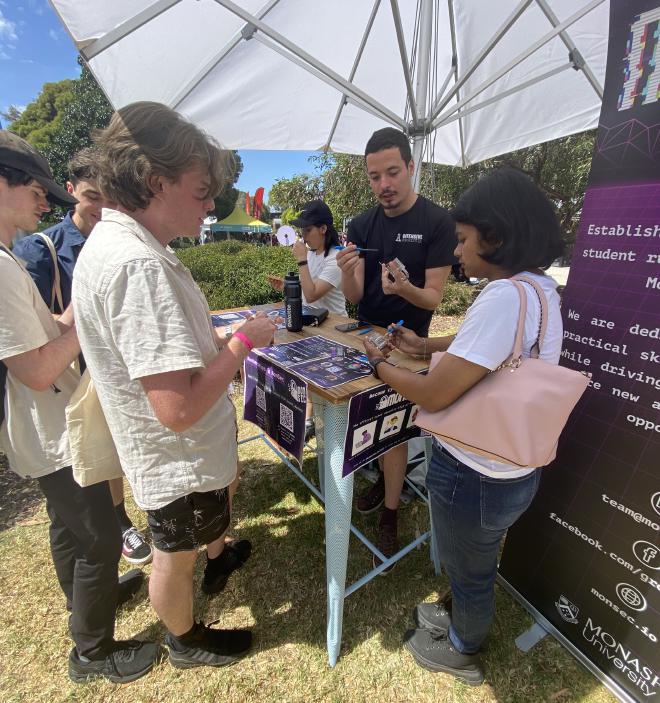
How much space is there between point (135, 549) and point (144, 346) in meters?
2.00

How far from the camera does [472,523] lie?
1.28m

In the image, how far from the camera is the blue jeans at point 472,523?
4.09 ft

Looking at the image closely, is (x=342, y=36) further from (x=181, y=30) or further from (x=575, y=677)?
(x=575, y=677)

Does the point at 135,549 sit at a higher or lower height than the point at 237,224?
lower

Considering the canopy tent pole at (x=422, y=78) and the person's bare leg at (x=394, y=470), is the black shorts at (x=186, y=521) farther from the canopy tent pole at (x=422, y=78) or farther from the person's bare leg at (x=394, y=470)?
the canopy tent pole at (x=422, y=78)

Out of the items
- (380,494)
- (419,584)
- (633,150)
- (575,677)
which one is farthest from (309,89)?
(575,677)

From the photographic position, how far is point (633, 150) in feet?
4.12

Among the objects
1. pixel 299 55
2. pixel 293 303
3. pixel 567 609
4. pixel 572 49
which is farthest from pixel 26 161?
pixel 572 49

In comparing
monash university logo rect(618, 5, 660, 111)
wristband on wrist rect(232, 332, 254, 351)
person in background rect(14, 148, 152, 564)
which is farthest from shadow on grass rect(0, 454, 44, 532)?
monash university logo rect(618, 5, 660, 111)

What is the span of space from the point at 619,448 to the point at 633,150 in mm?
1082

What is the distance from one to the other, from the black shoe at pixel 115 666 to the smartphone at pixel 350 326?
1853mm

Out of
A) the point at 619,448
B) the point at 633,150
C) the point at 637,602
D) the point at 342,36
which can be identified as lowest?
the point at 637,602

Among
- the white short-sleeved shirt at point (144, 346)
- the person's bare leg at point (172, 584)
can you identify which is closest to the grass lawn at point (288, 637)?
the person's bare leg at point (172, 584)

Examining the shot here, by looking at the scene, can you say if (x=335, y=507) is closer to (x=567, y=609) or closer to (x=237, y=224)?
(x=567, y=609)
